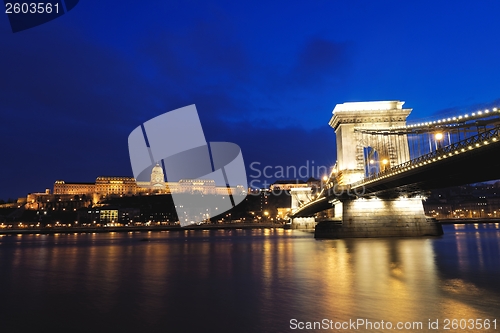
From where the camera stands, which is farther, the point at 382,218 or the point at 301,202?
the point at 301,202

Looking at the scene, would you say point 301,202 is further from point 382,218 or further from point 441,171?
point 441,171

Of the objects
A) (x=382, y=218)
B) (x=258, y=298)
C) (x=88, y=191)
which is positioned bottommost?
(x=258, y=298)

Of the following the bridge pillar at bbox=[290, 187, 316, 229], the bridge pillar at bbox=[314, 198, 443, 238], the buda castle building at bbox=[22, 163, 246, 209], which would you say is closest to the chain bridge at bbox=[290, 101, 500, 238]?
the bridge pillar at bbox=[314, 198, 443, 238]

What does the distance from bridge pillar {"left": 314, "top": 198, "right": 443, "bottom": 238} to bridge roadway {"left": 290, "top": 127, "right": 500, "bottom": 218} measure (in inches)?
46.3

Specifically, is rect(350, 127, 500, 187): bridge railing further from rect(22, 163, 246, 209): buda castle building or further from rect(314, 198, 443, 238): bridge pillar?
rect(22, 163, 246, 209): buda castle building

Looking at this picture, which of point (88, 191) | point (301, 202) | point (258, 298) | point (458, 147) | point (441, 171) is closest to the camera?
point (258, 298)

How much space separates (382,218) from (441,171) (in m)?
11.0

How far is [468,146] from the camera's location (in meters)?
23.5

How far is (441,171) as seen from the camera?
28.8 metres

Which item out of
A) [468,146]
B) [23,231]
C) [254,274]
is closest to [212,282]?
[254,274]

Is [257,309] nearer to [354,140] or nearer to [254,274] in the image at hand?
[254,274]

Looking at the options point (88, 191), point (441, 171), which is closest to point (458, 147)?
point (441, 171)

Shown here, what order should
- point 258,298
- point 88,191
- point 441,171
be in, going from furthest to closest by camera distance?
point 88,191 < point 441,171 < point 258,298

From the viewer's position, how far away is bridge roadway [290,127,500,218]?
23094 mm
